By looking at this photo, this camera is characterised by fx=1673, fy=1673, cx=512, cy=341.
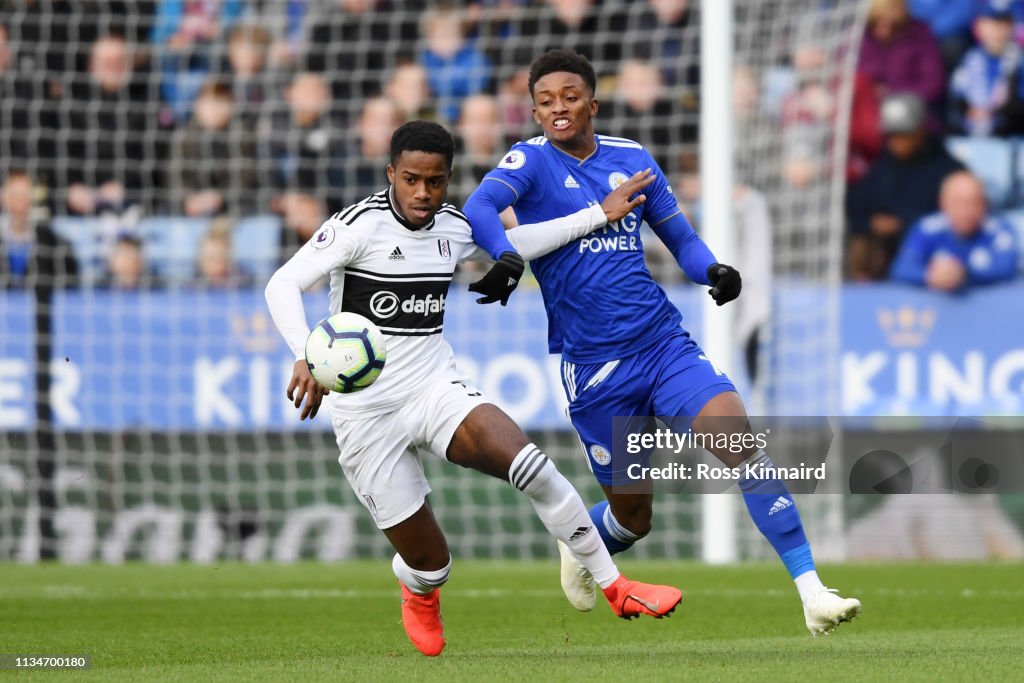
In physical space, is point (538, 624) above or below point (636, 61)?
below

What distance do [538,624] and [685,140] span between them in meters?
5.50

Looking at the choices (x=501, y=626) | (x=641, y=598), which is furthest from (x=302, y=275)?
(x=501, y=626)

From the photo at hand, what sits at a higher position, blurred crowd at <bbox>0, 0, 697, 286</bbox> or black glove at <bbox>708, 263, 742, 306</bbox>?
blurred crowd at <bbox>0, 0, 697, 286</bbox>

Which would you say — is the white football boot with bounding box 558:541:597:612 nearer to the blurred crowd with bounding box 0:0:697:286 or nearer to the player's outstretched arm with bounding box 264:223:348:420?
the player's outstretched arm with bounding box 264:223:348:420

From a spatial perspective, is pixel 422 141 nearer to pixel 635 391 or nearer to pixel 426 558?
pixel 635 391

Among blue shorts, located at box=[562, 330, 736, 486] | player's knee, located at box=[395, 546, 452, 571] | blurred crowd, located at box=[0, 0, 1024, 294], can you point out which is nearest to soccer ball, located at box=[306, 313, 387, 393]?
player's knee, located at box=[395, 546, 452, 571]

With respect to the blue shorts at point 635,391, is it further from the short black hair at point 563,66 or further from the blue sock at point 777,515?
the short black hair at point 563,66

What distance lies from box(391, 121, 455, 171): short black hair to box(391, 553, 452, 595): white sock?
1548 millimetres

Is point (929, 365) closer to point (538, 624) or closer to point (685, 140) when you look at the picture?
point (685, 140)

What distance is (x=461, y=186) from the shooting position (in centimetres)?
1234

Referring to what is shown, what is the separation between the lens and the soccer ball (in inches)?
218

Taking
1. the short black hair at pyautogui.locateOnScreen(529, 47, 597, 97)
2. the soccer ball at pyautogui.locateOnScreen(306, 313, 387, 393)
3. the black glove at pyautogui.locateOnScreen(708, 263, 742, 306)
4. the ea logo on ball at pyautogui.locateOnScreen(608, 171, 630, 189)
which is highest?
the short black hair at pyautogui.locateOnScreen(529, 47, 597, 97)

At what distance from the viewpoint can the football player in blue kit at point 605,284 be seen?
20.5ft

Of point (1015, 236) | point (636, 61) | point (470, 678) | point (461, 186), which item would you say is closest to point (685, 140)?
point (636, 61)
